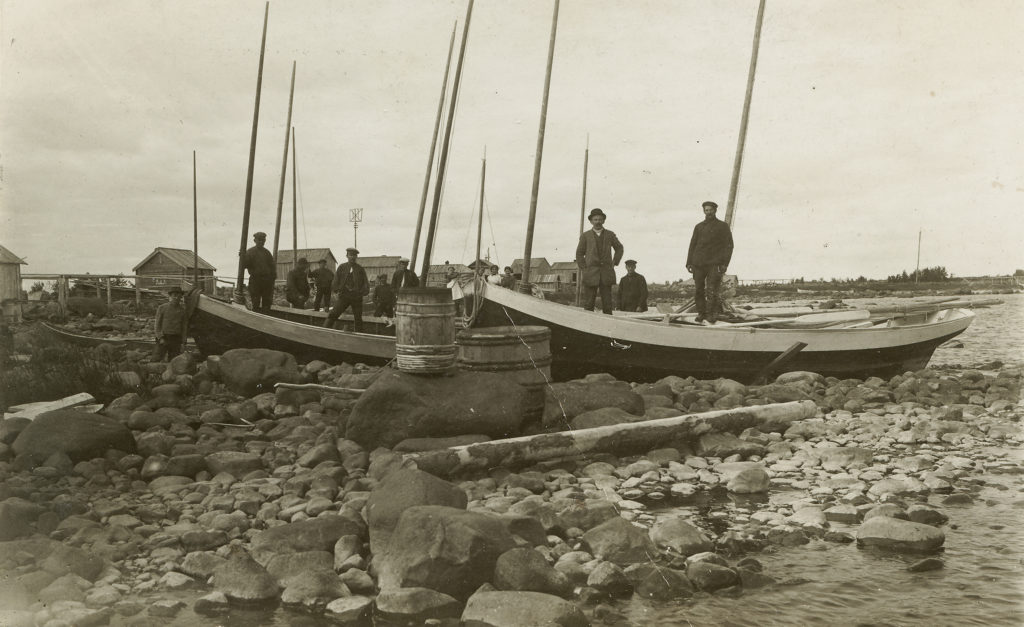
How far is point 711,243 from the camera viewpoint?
11.9m

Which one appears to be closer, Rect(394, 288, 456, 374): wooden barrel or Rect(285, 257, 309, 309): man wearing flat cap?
Rect(394, 288, 456, 374): wooden barrel

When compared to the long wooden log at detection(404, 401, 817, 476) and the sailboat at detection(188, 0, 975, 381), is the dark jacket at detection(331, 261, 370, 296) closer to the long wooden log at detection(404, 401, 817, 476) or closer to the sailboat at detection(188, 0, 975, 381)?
the sailboat at detection(188, 0, 975, 381)

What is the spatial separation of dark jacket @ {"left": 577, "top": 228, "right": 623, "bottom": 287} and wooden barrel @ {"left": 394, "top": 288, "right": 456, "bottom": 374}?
5.55m

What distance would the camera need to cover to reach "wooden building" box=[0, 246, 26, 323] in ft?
81.7

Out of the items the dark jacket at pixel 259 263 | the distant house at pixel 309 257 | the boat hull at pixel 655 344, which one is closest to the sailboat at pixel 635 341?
the boat hull at pixel 655 344

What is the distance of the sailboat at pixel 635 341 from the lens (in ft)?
37.5

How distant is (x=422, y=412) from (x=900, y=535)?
12.9ft

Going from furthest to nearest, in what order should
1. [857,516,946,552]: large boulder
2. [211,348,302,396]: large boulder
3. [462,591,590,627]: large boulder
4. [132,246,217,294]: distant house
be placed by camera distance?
[132,246,217,294]: distant house, [211,348,302,396]: large boulder, [857,516,946,552]: large boulder, [462,591,590,627]: large boulder

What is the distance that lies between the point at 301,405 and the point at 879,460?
6174mm

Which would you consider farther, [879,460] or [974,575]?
[879,460]

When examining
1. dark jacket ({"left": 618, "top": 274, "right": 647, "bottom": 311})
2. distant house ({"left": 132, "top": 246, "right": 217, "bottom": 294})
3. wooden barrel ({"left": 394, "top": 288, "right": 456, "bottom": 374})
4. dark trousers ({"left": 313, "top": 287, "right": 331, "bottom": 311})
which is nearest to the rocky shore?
wooden barrel ({"left": 394, "top": 288, "right": 456, "bottom": 374})

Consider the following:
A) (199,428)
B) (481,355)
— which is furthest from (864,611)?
(199,428)

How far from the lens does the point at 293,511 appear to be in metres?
5.35

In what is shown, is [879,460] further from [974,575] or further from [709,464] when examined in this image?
[974,575]
